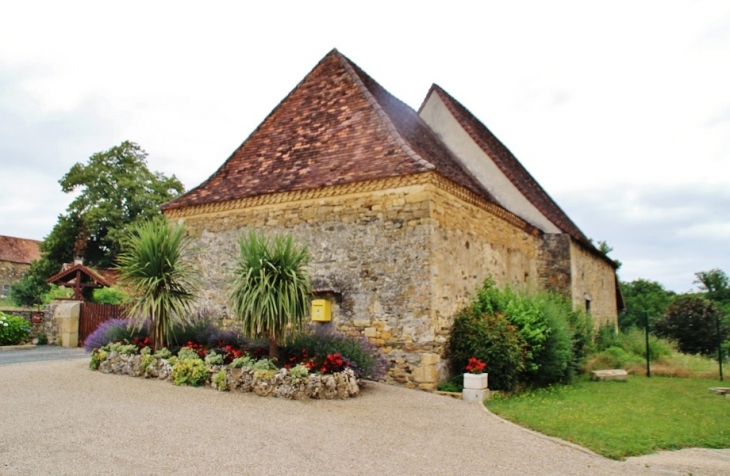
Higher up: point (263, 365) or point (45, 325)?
point (45, 325)

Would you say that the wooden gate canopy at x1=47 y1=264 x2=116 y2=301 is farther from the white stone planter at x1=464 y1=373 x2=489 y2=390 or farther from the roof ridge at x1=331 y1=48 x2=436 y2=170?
the white stone planter at x1=464 y1=373 x2=489 y2=390

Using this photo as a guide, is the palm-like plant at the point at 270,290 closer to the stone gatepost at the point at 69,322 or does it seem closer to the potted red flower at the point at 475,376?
the potted red flower at the point at 475,376

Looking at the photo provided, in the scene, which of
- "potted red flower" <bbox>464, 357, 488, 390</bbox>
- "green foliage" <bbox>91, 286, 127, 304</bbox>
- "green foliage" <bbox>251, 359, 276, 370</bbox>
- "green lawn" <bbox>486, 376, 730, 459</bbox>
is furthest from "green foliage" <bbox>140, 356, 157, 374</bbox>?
"green foliage" <bbox>91, 286, 127, 304</bbox>

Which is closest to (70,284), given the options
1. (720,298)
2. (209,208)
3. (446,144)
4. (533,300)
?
(209,208)

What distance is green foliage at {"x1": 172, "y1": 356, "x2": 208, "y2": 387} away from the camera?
31.2ft

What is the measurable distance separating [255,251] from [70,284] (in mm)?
15599

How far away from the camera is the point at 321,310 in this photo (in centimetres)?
1141

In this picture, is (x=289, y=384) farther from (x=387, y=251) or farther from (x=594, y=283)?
(x=594, y=283)

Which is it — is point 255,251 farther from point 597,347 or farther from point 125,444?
point 597,347

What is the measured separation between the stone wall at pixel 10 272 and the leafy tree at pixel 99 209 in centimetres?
1034

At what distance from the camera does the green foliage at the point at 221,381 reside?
9172 mm

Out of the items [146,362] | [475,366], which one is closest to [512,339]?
[475,366]

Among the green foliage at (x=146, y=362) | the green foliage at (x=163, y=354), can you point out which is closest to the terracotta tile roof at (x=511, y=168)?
the green foliage at (x=163, y=354)

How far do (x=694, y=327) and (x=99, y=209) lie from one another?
3052 centimetres
